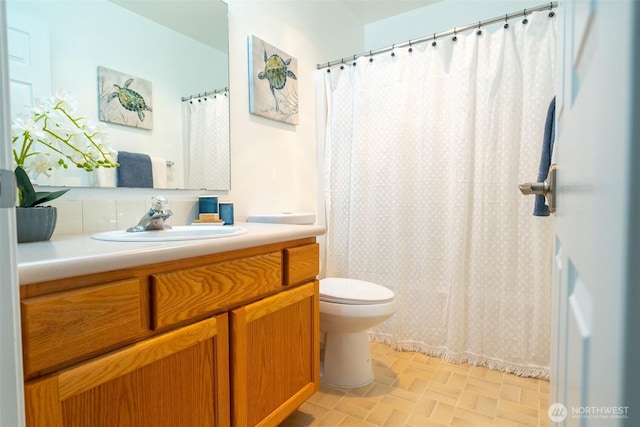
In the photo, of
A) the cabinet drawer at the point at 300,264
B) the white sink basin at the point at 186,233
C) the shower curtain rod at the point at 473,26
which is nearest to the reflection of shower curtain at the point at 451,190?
the shower curtain rod at the point at 473,26

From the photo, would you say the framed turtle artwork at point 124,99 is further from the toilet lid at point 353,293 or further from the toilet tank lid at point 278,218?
the toilet lid at point 353,293

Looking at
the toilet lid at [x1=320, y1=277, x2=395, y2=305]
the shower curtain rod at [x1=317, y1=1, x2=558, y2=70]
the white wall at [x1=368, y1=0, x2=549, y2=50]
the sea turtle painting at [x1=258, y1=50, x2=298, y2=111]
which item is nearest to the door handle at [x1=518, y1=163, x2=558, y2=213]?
the toilet lid at [x1=320, y1=277, x2=395, y2=305]

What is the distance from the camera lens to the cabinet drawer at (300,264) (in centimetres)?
130

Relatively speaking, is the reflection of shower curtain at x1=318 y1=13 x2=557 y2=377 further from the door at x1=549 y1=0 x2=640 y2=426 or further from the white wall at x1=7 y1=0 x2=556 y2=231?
the door at x1=549 y1=0 x2=640 y2=426

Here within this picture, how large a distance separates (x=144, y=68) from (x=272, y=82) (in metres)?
0.78

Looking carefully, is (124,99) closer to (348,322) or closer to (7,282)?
(7,282)

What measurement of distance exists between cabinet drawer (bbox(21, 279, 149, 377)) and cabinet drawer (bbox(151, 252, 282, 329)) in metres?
0.04

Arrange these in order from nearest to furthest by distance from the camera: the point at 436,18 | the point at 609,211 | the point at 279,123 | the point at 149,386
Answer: the point at 609,211 → the point at 149,386 → the point at 279,123 → the point at 436,18

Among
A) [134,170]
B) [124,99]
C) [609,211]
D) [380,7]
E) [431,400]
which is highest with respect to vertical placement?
[380,7]

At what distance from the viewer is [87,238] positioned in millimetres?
1056

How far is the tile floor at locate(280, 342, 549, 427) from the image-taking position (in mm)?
1476

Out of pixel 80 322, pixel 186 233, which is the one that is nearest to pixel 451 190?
pixel 186 233

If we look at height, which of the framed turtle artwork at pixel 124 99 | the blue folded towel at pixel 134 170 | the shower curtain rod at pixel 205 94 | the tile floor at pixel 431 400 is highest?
the shower curtain rod at pixel 205 94

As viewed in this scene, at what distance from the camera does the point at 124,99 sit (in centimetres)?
133
